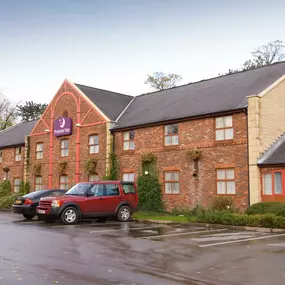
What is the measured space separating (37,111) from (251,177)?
60.2 metres

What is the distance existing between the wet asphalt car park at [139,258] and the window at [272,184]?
212 inches

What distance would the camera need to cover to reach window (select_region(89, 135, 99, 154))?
28188mm

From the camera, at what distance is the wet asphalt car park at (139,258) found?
717 centimetres

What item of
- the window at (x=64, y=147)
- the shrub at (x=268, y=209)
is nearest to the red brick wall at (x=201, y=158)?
the shrub at (x=268, y=209)

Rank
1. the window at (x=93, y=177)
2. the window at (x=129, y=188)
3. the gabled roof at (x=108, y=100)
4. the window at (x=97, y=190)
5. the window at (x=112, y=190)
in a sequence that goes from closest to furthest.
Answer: the window at (x=97, y=190)
the window at (x=112, y=190)
the window at (x=129, y=188)
the window at (x=93, y=177)
the gabled roof at (x=108, y=100)

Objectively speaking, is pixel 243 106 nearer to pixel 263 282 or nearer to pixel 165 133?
pixel 165 133

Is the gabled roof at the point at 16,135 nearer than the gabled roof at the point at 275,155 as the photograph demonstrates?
No

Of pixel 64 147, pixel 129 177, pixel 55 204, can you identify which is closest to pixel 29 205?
pixel 55 204

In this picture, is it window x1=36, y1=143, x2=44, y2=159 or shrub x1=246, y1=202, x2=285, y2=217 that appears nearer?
shrub x1=246, y1=202, x2=285, y2=217

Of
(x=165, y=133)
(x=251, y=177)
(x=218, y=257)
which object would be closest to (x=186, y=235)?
(x=218, y=257)

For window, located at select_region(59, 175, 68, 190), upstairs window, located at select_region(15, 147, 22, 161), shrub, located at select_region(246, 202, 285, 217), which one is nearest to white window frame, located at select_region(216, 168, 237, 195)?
shrub, located at select_region(246, 202, 285, 217)

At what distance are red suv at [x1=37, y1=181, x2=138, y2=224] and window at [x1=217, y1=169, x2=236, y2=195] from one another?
459cm

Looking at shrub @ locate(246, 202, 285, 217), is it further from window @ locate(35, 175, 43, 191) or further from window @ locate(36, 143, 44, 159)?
window @ locate(36, 143, 44, 159)

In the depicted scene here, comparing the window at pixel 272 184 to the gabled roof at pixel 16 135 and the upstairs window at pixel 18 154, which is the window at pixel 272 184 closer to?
the gabled roof at pixel 16 135
